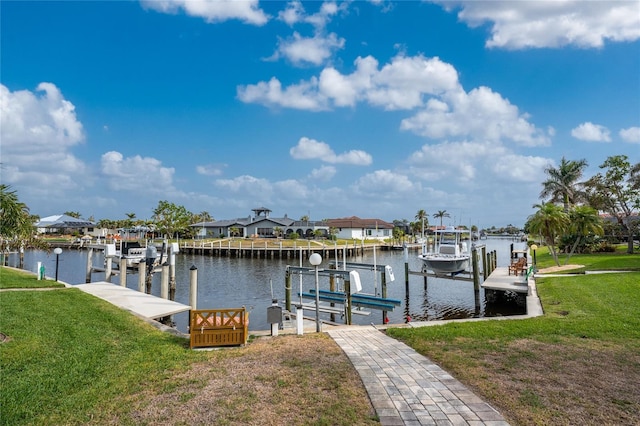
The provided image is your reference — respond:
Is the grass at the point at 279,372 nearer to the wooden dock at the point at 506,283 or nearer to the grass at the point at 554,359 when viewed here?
the grass at the point at 554,359

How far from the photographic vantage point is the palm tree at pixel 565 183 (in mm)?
49000

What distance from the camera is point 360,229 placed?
287 ft

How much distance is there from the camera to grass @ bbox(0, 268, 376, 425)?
19.5 ft

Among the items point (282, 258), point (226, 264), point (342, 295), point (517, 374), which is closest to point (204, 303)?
point (342, 295)

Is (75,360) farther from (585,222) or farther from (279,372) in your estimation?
(585,222)

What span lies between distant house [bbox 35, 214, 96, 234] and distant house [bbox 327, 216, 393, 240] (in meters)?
60.1

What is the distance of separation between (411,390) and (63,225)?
101 meters

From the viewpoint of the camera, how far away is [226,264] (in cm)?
4822

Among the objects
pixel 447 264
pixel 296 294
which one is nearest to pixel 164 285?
pixel 296 294

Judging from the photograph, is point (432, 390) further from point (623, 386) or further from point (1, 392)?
point (1, 392)

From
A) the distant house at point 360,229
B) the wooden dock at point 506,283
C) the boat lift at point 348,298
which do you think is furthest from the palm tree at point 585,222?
the distant house at point 360,229

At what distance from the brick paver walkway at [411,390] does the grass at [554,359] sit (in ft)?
1.12

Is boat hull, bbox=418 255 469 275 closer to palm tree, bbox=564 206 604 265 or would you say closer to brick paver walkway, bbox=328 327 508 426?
palm tree, bbox=564 206 604 265

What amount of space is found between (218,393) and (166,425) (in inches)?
46.1
